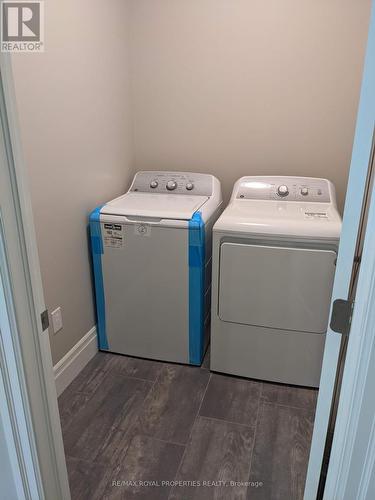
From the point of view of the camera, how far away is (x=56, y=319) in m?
1.94

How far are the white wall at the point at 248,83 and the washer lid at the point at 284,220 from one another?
432mm

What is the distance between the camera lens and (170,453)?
168cm

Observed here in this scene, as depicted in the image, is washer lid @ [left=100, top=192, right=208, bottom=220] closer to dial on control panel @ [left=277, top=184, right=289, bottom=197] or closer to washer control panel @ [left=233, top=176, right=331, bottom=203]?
washer control panel @ [left=233, top=176, right=331, bottom=203]

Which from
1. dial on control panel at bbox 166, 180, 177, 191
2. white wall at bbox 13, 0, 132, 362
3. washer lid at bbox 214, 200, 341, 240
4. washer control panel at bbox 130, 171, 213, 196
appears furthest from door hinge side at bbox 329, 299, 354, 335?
dial on control panel at bbox 166, 180, 177, 191

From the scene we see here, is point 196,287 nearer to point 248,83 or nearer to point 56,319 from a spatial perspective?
point 56,319

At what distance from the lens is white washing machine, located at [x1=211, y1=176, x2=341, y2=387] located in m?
1.82

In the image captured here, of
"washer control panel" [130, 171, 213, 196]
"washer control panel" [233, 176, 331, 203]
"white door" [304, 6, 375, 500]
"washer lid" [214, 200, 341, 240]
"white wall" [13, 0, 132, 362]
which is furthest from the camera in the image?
"washer control panel" [130, 171, 213, 196]

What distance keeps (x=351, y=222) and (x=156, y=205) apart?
59.3 inches

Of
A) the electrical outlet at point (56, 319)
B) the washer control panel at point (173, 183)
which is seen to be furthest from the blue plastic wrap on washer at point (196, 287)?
the electrical outlet at point (56, 319)

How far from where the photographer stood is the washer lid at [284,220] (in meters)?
1.79

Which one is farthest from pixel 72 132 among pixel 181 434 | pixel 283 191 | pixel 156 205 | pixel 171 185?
pixel 181 434

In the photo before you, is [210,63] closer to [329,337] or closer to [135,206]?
[135,206]

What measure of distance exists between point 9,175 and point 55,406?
63cm

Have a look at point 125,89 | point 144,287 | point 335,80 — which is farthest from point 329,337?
point 125,89
